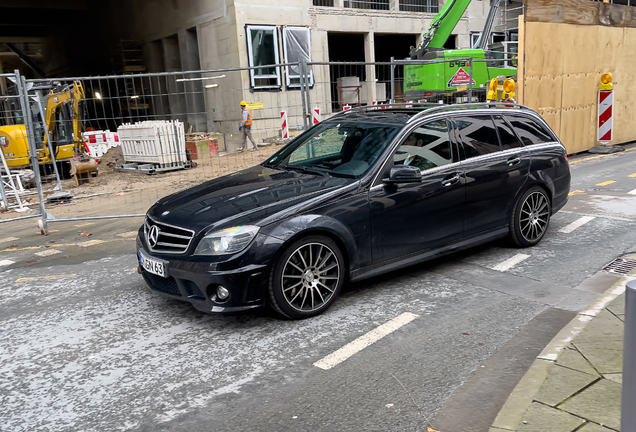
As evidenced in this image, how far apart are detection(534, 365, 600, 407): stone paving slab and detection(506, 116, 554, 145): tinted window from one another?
3.43 m

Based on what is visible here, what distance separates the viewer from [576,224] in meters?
7.21

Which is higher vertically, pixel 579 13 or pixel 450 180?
pixel 579 13

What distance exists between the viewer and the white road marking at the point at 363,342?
3.82 m

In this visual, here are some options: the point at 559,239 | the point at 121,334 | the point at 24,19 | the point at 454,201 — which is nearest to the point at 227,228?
the point at 121,334

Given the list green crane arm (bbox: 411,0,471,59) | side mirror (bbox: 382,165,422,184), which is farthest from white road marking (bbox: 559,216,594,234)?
green crane arm (bbox: 411,0,471,59)

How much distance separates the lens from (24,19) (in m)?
33.3

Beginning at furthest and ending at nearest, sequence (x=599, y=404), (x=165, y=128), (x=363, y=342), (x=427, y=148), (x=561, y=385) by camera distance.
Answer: (x=165, y=128)
(x=427, y=148)
(x=363, y=342)
(x=561, y=385)
(x=599, y=404)

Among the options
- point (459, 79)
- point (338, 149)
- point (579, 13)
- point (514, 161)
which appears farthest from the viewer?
point (459, 79)

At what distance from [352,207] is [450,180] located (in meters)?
1.24

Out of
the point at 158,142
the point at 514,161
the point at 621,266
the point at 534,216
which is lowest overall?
the point at 621,266

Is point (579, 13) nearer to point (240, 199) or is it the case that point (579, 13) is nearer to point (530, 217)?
point (530, 217)

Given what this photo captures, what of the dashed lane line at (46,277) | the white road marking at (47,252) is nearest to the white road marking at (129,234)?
the white road marking at (47,252)

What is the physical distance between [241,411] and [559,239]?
484cm

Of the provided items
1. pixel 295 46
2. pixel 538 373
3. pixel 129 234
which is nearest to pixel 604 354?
pixel 538 373
